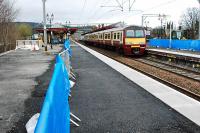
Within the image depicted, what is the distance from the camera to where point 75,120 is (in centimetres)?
776

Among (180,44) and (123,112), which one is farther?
(180,44)

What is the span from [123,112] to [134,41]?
913 inches

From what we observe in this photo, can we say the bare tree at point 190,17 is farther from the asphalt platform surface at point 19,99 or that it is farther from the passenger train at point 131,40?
the asphalt platform surface at point 19,99

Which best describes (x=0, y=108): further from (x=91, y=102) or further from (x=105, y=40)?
(x=105, y=40)

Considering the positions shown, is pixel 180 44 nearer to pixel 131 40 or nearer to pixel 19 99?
pixel 131 40

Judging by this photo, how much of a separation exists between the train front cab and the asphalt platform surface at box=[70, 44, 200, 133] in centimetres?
1840

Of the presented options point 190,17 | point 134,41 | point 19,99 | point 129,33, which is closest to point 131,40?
point 134,41

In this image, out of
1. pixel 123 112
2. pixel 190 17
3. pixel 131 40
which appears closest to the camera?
pixel 123 112

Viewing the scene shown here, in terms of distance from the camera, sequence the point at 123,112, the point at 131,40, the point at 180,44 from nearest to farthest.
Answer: the point at 123,112
the point at 131,40
the point at 180,44

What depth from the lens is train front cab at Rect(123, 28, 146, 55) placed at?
30.8m

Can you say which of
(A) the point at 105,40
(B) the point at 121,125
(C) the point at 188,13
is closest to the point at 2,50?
(A) the point at 105,40

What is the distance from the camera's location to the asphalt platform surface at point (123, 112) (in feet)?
23.2

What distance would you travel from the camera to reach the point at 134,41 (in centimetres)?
3131

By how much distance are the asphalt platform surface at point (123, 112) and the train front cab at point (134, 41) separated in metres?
18.4
